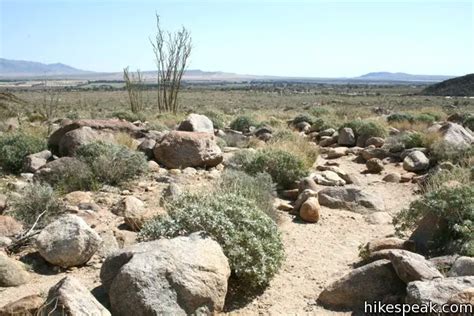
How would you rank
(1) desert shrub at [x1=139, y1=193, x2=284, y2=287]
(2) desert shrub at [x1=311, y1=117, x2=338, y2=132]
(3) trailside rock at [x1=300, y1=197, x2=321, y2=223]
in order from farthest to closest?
(2) desert shrub at [x1=311, y1=117, x2=338, y2=132] < (3) trailside rock at [x1=300, y1=197, x2=321, y2=223] < (1) desert shrub at [x1=139, y1=193, x2=284, y2=287]

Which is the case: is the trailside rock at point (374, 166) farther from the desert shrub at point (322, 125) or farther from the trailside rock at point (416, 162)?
the desert shrub at point (322, 125)

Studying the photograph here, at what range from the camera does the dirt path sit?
4.74 m

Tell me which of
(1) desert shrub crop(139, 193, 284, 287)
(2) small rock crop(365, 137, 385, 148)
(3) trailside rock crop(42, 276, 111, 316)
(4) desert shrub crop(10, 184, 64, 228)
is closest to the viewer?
(3) trailside rock crop(42, 276, 111, 316)

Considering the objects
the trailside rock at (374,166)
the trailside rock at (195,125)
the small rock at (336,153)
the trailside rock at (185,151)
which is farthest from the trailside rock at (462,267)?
the small rock at (336,153)

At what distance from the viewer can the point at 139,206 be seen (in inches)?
264

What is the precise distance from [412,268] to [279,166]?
4875mm

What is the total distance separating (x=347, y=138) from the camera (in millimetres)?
14844

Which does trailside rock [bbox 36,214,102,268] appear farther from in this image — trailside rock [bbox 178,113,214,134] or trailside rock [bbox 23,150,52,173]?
trailside rock [bbox 178,113,214,134]

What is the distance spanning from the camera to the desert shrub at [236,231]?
4848 mm

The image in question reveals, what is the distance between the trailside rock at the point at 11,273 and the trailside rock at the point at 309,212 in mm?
3974

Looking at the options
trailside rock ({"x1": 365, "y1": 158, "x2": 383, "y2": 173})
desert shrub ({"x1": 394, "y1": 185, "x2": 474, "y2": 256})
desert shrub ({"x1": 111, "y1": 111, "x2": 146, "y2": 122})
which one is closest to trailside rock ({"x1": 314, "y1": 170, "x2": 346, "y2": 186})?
trailside rock ({"x1": 365, "y1": 158, "x2": 383, "y2": 173})

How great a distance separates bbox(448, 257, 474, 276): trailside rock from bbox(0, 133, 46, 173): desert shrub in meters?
7.93

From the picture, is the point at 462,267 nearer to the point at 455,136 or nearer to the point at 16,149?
the point at 16,149

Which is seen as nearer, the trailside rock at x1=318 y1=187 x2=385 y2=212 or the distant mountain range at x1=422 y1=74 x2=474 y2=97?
the trailside rock at x1=318 y1=187 x2=385 y2=212
